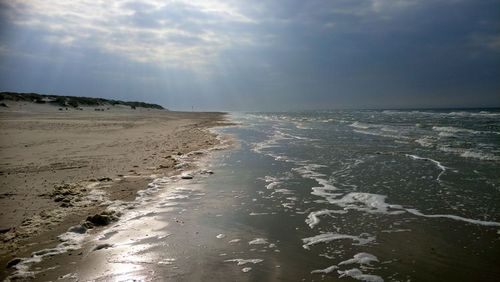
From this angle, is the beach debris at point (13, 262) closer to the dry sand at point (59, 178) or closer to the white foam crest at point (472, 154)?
the dry sand at point (59, 178)

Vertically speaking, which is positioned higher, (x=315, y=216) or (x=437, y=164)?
(x=437, y=164)

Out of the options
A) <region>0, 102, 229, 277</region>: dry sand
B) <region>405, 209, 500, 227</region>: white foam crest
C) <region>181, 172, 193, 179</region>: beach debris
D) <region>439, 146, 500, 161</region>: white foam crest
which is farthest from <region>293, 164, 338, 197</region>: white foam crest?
<region>439, 146, 500, 161</region>: white foam crest

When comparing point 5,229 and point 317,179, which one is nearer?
point 5,229

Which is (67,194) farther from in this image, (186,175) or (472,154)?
(472,154)

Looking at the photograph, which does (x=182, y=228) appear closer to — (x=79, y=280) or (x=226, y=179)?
(x=79, y=280)

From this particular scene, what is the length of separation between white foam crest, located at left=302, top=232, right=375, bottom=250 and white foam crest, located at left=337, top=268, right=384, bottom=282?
98 centimetres

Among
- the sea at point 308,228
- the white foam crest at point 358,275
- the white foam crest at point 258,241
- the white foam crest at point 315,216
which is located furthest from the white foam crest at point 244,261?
the white foam crest at point 315,216

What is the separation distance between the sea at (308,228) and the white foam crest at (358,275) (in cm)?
1

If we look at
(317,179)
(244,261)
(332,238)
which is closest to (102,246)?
(244,261)

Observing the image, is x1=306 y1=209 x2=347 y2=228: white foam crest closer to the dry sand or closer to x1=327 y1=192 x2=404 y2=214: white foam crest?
x1=327 y1=192 x2=404 y2=214: white foam crest

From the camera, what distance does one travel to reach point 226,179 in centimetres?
1073

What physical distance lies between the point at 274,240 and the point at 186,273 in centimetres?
174

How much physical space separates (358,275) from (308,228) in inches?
73.3

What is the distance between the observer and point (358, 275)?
468cm
